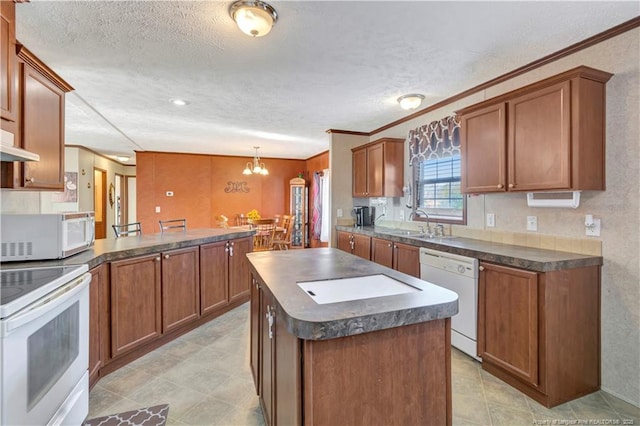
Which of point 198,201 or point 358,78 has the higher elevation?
point 358,78

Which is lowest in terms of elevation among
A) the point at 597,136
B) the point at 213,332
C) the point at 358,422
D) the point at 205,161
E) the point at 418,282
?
the point at 213,332

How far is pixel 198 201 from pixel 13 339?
6.37 meters

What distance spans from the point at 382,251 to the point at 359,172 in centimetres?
151

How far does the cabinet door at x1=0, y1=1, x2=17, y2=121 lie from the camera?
169cm

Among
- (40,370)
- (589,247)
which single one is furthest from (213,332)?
(589,247)

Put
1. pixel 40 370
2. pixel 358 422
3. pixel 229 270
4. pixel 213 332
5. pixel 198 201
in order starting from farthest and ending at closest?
pixel 198 201, pixel 229 270, pixel 213 332, pixel 40 370, pixel 358 422

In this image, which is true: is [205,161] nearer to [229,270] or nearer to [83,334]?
[229,270]

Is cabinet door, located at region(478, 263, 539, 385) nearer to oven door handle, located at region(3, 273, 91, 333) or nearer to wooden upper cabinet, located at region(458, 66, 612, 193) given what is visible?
wooden upper cabinet, located at region(458, 66, 612, 193)

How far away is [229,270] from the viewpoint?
3600mm

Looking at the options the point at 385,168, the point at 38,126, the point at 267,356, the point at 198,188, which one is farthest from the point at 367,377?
the point at 198,188

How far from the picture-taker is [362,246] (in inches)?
163

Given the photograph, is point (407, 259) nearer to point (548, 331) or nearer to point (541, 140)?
point (548, 331)

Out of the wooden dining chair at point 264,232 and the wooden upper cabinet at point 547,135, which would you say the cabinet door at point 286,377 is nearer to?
the wooden upper cabinet at point 547,135

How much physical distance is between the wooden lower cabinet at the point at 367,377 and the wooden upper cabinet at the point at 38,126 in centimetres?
194
